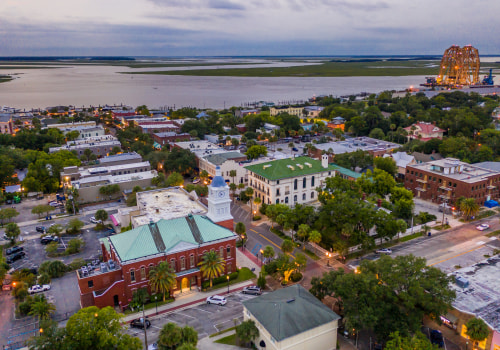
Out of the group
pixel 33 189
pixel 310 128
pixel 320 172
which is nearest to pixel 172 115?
pixel 310 128

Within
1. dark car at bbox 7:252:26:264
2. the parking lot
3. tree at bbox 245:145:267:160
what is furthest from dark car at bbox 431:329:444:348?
tree at bbox 245:145:267:160

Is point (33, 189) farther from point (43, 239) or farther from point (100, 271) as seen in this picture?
point (100, 271)

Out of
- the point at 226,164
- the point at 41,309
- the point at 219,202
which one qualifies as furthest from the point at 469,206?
the point at 41,309

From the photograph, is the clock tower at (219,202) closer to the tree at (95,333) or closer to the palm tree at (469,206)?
the tree at (95,333)

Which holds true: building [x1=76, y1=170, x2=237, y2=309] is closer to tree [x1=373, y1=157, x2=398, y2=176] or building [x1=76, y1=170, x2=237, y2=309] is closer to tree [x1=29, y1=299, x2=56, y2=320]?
tree [x1=29, y1=299, x2=56, y2=320]

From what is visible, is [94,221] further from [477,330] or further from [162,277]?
[477,330]

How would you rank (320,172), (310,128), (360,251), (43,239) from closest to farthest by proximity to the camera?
(360,251)
(43,239)
(320,172)
(310,128)
